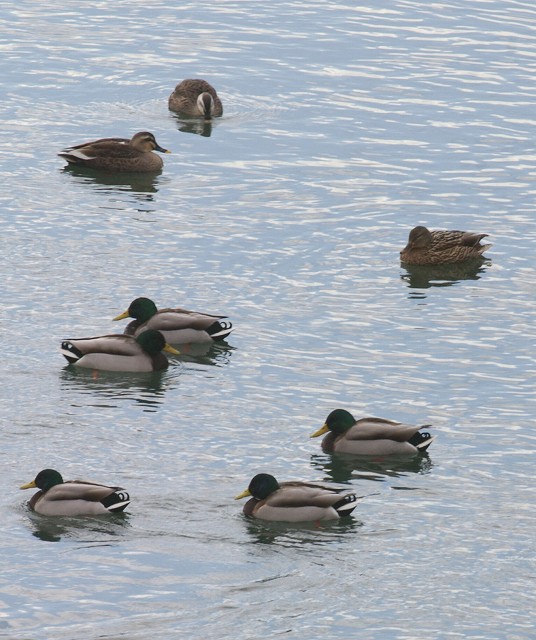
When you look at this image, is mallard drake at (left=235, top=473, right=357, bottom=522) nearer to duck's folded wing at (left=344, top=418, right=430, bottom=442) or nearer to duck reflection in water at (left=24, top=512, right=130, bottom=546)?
duck reflection in water at (left=24, top=512, right=130, bottom=546)

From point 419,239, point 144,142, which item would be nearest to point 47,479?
point 419,239

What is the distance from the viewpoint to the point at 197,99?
115 ft

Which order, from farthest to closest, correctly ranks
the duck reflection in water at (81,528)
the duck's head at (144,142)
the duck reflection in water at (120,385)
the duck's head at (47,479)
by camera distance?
the duck's head at (144,142) < the duck reflection in water at (120,385) < the duck's head at (47,479) < the duck reflection in water at (81,528)

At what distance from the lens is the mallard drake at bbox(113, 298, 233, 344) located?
24073mm

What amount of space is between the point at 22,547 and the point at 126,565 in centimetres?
115

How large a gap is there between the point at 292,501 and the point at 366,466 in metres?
2.13

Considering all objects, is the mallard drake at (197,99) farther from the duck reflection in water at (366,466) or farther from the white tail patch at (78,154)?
the duck reflection in water at (366,466)

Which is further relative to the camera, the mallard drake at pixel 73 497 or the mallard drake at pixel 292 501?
the mallard drake at pixel 292 501

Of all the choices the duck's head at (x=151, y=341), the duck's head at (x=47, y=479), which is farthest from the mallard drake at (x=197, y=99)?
the duck's head at (x=47, y=479)

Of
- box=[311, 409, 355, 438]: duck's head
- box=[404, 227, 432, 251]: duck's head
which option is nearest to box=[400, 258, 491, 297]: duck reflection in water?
box=[404, 227, 432, 251]: duck's head

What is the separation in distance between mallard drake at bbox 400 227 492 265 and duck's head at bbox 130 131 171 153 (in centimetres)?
616

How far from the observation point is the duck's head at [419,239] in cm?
2759

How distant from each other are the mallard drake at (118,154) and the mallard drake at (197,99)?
2966 mm

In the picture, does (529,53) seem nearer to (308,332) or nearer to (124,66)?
(124,66)
